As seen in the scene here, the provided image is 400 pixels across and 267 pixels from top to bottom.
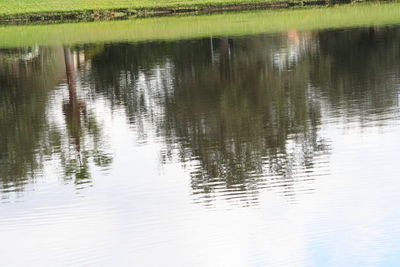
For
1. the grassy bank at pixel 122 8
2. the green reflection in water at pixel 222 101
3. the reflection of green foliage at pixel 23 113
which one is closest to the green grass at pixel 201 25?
the grassy bank at pixel 122 8

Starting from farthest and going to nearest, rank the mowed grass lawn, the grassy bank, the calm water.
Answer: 1. the mowed grass lawn
2. the grassy bank
3. the calm water

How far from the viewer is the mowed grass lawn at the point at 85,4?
6844cm

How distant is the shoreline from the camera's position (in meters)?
67.0

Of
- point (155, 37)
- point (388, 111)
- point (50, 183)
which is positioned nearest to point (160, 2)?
point (155, 37)

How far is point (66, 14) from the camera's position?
2670 inches

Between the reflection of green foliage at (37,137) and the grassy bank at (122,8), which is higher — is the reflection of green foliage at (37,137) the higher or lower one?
the lower one

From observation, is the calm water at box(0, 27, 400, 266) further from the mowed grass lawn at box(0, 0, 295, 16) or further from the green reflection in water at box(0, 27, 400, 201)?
the mowed grass lawn at box(0, 0, 295, 16)

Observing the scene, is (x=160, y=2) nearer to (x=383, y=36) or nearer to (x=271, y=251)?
(x=383, y=36)

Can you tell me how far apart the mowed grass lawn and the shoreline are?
25 cm

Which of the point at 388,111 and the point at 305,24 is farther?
the point at 305,24

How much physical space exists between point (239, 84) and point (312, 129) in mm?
9967

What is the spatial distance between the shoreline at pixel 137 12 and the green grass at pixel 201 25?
122 inches

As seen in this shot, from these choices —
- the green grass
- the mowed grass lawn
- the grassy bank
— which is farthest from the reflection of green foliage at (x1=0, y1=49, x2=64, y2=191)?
the mowed grass lawn

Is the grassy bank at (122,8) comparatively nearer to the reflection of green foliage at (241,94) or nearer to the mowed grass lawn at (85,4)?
the mowed grass lawn at (85,4)
